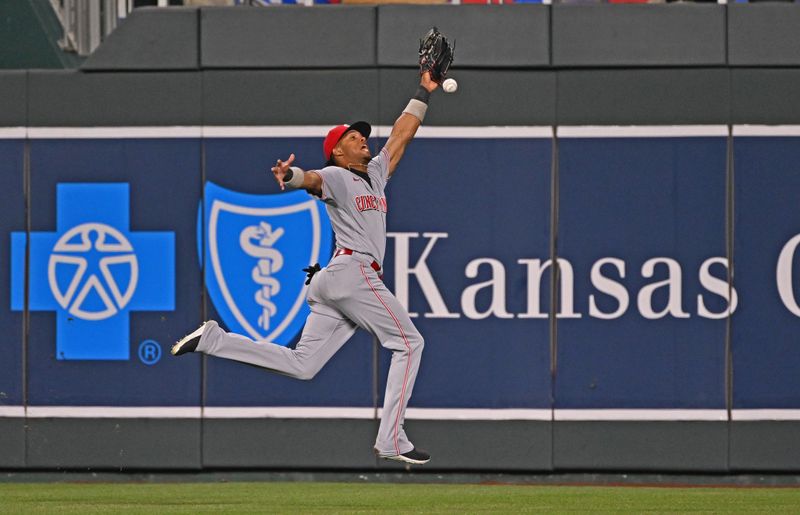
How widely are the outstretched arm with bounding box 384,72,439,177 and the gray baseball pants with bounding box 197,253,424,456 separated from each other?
0.75 meters

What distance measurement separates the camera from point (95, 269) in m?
13.6

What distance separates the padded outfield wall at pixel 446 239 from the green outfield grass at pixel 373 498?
70 cm

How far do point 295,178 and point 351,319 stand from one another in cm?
112

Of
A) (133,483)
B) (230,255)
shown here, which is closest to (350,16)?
(230,255)

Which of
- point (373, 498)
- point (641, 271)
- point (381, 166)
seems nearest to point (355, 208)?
point (381, 166)

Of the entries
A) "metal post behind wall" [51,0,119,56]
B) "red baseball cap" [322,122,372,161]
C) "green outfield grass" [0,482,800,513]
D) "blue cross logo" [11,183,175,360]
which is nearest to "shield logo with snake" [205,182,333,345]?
"blue cross logo" [11,183,175,360]

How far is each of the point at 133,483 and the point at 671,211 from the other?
18.8 feet

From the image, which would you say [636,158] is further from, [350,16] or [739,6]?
[350,16]

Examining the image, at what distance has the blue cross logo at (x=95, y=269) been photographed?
13625 mm

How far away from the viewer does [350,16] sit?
13422 mm

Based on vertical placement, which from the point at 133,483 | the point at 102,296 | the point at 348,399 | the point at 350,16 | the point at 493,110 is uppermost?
the point at 350,16

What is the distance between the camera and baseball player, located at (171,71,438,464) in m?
8.53

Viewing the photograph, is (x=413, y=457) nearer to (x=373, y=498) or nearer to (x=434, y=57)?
(x=434, y=57)

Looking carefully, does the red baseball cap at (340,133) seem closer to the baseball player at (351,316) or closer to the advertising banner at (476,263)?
the baseball player at (351,316)
